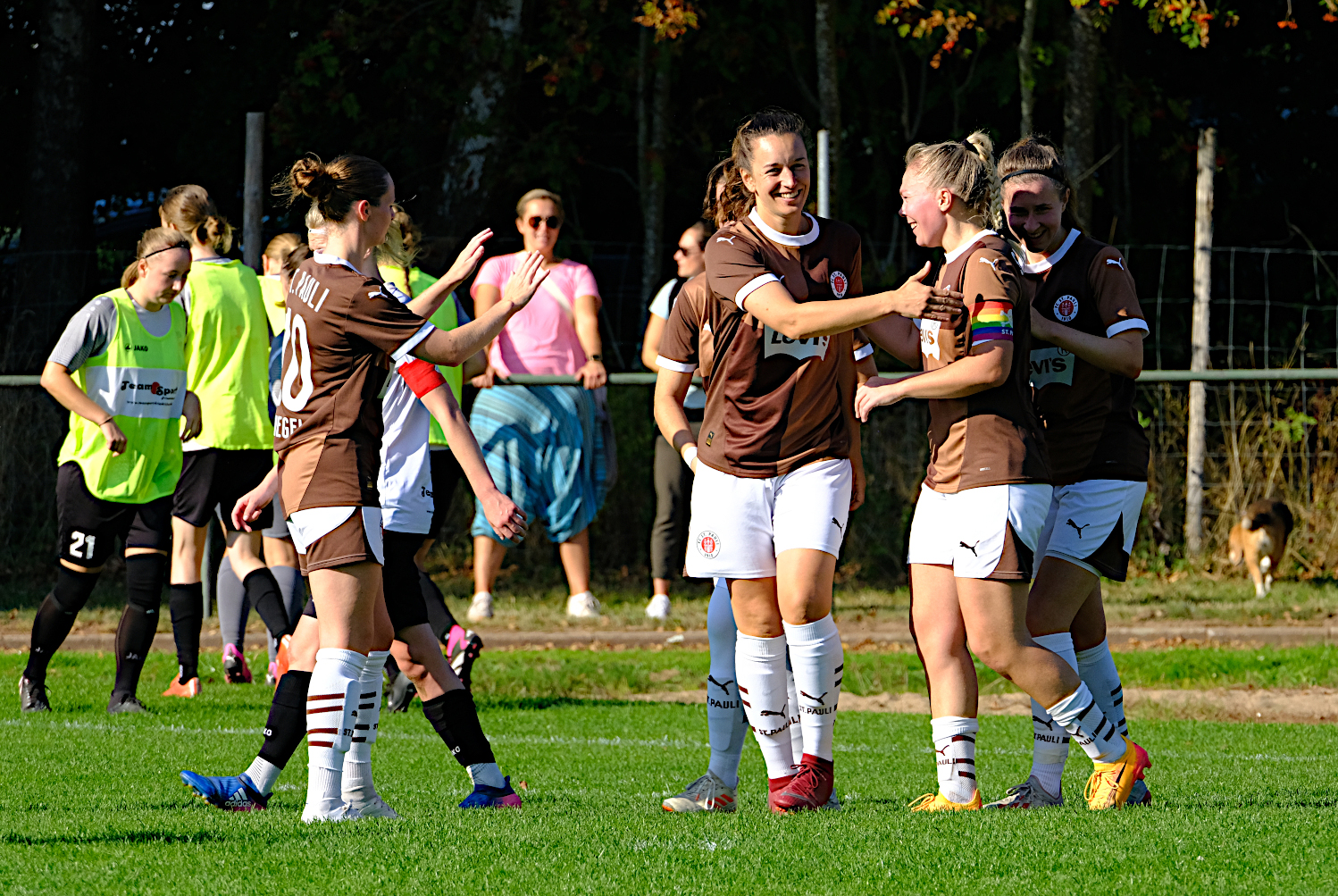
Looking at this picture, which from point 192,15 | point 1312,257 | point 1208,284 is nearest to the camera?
point 1208,284

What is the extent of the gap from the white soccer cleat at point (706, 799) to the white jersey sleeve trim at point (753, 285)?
1.54 metres

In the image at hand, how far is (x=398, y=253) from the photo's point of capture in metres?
6.20

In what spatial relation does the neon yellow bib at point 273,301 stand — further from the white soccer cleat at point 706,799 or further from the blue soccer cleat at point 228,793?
the white soccer cleat at point 706,799

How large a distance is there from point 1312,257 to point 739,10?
5.72m

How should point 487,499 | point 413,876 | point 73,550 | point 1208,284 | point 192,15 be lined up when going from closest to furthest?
point 413,876, point 487,499, point 73,550, point 1208,284, point 192,15

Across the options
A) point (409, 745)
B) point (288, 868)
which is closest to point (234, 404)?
point (409, 745)

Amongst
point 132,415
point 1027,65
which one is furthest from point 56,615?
point 1027,65

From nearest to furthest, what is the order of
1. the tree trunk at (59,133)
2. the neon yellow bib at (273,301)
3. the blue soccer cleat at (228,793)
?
the blue soccer cleat at (228,793) → the neon yellow bib at (273,301) → the tree trunk at (59,133)

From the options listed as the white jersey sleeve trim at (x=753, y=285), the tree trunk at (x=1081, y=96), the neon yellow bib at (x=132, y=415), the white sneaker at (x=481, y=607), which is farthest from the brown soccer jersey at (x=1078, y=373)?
the tree trunk at (x=1081, y=96)

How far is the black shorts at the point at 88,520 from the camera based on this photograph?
7.77 m

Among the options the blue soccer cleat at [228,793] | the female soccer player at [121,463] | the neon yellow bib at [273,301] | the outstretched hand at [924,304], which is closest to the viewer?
the outstretched hand at [924,304]

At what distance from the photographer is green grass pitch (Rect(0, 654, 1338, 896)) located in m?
3.97

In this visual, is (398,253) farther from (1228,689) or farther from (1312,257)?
(1312,257)

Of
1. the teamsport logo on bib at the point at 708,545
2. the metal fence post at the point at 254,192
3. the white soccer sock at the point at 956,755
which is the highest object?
the metal fence post at the point at 254,192
